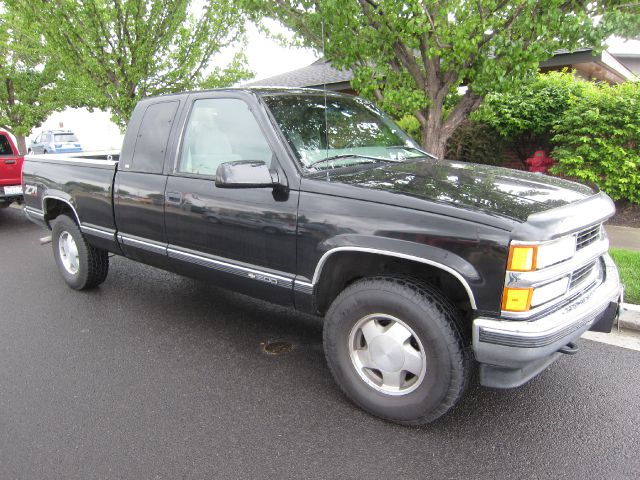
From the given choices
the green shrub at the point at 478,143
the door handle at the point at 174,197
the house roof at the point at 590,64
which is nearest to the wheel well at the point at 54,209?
the door handle at the point at 174,197

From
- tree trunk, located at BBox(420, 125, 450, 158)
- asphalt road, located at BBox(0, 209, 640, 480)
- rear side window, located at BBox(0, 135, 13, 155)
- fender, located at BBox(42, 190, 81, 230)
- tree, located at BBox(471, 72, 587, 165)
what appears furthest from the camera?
rear side window, located at BBox(0, 135, 13, 155)

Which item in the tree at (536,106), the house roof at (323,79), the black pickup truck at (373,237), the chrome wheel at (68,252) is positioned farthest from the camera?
the house roof at (323,79)

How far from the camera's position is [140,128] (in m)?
4.12

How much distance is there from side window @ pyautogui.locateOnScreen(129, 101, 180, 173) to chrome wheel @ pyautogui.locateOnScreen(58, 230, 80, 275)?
1.55 metres

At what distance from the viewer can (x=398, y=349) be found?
8.83 ft

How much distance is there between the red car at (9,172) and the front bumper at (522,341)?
9127mm

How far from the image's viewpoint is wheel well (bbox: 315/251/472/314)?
2736 mm

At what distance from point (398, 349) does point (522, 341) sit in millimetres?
667

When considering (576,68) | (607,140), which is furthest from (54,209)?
(576,68)

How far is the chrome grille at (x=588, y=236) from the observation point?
264 centimetres

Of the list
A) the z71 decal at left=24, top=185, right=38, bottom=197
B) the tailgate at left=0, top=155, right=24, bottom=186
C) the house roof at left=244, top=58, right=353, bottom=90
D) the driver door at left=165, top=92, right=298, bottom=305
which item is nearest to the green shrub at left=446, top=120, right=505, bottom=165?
the house roof at left=244, top=58, right=353, bottom=90

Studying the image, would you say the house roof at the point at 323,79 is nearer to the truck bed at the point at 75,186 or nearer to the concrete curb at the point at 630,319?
the truck bed at the point at 75,186

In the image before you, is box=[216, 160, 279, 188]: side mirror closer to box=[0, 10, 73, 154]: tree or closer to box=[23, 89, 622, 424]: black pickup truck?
box=[23, 89, 622, 424]: black pickup truck

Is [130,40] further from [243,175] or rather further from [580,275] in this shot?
[580,275]
